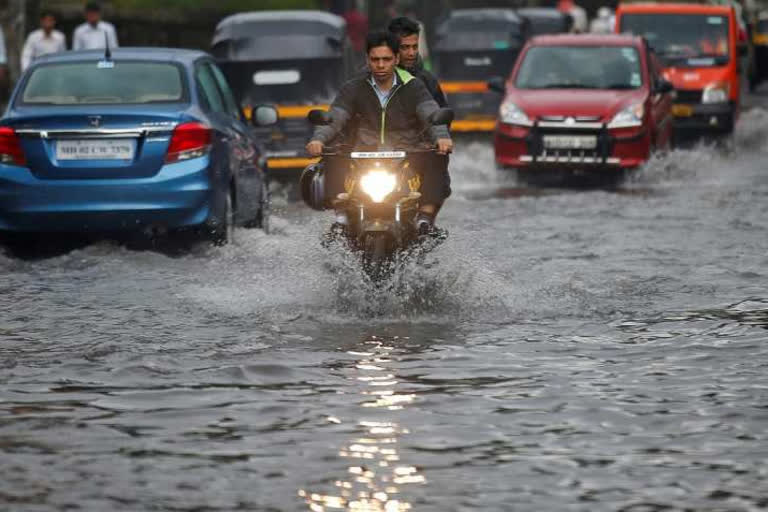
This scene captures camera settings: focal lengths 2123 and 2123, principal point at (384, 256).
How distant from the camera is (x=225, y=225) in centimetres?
1506

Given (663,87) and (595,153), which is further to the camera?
(663,87)

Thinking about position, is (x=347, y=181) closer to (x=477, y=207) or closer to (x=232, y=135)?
(x=232, y=135)

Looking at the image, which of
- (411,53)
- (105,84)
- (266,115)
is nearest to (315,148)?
(411,53)

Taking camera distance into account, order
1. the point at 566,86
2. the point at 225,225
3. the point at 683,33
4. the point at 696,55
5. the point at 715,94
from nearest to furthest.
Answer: the point at 225,225 < the point at 566,86 < the point at 715,94 < the point at 696,55 < the point at 683,33

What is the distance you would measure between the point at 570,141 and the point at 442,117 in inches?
456

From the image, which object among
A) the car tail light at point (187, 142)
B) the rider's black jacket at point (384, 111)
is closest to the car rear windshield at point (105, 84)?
the car tail light at point (187, 142)

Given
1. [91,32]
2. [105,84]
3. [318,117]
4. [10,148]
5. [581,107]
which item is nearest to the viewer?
[318,117]

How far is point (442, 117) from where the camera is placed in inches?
446

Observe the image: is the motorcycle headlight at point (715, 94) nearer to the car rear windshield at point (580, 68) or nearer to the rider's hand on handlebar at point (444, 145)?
the car rear windshield at point (580, 68)

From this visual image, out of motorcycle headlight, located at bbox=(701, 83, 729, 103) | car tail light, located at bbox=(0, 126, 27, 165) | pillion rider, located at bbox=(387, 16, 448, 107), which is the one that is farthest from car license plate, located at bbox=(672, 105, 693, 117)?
car tail light, located at bbox=(0, 126, 27, 165)

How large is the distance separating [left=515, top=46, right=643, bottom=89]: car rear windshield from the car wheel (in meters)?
9.09

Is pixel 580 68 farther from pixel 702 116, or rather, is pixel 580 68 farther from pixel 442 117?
pixel 442 117

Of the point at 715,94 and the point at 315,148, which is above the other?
the point at 315,148

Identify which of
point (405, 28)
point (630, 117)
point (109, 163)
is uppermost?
point (405, 28)
